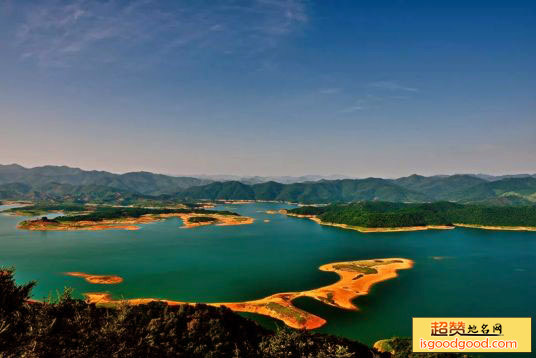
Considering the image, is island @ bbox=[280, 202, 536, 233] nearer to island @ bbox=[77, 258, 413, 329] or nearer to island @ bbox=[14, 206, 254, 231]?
island @ bbox=[14, 206, 254, 231]

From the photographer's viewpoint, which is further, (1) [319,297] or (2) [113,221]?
(2) [113,221]

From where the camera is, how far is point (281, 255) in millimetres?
92000

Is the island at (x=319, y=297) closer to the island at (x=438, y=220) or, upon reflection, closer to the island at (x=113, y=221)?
the island at (x=438, y=220)

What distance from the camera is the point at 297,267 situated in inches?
3063

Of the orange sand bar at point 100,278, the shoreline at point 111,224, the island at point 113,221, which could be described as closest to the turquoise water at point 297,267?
the orange sand bar at point 100,278

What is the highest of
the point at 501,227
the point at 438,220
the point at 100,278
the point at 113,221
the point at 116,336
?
the point at 116,336

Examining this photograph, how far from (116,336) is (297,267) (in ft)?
203

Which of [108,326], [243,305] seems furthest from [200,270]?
[108,326]

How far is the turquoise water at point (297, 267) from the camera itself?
53188 millimetres

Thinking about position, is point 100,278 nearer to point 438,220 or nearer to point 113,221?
point 113,221

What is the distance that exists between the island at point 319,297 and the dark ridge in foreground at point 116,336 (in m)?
15.1

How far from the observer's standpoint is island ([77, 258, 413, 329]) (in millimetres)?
47000

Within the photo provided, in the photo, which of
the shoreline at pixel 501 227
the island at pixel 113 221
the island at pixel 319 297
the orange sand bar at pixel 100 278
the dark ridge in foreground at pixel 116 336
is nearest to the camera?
the dark ridge in foreground at pixel 116 336

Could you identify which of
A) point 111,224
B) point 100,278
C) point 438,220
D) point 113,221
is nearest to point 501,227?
point 438,220
